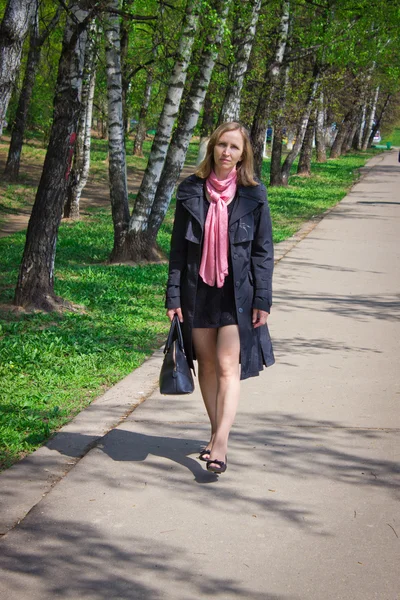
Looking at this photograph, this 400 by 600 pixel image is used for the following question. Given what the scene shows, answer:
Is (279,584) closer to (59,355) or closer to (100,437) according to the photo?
(100,437)

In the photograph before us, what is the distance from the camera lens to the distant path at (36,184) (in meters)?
20.6

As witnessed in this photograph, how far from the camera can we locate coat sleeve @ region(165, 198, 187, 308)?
5.19m

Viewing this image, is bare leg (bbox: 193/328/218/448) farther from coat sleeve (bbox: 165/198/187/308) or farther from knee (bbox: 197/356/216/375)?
coat sleeve (bbox: 165/198/187/308)

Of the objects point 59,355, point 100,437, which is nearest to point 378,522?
point 100,437

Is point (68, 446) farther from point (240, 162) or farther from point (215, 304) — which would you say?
point (240, 162)

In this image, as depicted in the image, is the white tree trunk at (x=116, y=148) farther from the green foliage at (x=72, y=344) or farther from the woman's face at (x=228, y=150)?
the woman's face at (x=228, y=150)

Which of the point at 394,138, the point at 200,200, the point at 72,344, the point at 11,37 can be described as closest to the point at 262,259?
the point at 200,200

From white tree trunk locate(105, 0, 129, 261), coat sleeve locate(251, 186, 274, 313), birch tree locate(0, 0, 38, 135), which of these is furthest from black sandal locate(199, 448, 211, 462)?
white tree trunk locate(105, 0, 129, 261)

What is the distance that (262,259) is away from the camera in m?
5.17

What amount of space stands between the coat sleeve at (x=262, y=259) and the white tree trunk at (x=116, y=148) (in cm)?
821

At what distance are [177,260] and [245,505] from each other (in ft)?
4.63

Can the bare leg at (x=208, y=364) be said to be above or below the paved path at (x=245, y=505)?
above

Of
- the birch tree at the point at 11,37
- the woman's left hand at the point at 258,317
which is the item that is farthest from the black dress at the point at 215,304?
the birch tree at the point at 11,37

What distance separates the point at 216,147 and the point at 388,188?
28132 millimetres
